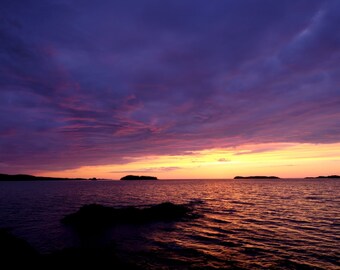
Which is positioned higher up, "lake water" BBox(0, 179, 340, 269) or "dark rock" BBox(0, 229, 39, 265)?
"dark rock" BBox(0, 229, 39, 265)

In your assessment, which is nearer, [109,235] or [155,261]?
[155,261]

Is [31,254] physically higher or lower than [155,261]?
higher

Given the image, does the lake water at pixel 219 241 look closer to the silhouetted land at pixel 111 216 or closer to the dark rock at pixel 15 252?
the silhouetted land at pixel 111 216

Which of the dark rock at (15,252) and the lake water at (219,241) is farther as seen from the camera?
the lake water at (219,241)

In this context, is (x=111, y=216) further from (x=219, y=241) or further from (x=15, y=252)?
(x=15, y=252)

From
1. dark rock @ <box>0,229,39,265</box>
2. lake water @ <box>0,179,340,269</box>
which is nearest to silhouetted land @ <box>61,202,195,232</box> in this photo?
lake water @ <box>0,179,340,269</box>

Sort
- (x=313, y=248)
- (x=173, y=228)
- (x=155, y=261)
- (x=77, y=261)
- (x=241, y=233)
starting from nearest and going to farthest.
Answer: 1. (x=77, y=261)
2. (x=155, y=261)
3. (x=313, y=248)
4. (x=241, y=233)
5. (x=173, y=228)

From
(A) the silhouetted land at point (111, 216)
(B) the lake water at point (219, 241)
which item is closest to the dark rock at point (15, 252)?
(B) the lake water at point (219, 241)

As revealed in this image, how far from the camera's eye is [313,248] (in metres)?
21.7

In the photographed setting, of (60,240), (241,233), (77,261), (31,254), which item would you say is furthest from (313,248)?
(60,240)

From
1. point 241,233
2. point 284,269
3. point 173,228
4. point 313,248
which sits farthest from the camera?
point 173,228

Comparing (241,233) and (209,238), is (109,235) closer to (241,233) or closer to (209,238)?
(209,238)

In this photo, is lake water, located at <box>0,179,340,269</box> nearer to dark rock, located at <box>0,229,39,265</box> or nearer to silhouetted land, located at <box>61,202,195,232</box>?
silhouetted land, located at <box>61,202,195,232</box>

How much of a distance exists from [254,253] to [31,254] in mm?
17635
